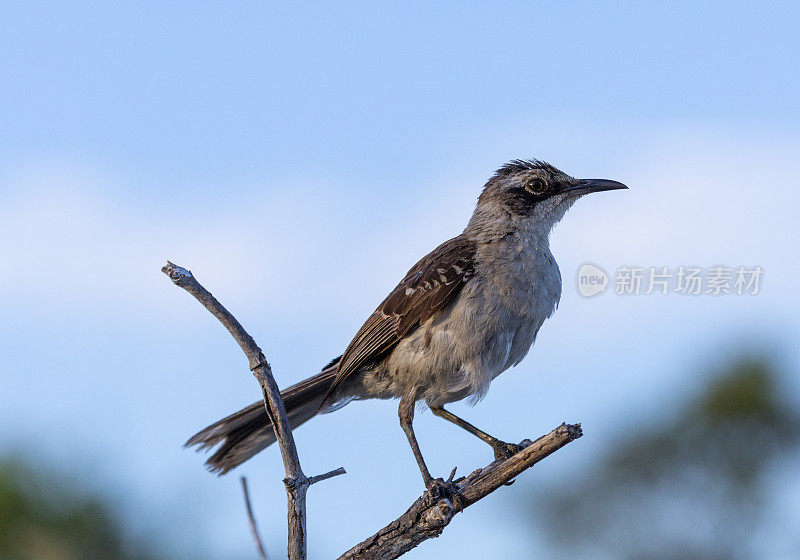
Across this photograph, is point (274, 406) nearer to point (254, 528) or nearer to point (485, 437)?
point (254, 528)

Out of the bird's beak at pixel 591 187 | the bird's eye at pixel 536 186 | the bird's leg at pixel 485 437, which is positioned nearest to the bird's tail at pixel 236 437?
the bird's leg at pixel 485 437

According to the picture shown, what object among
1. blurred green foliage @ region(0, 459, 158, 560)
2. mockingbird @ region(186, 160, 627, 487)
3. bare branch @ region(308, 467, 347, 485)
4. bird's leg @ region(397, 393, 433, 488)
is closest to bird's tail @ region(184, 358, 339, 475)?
mockingbird @ region(186, 160, 627, 487)

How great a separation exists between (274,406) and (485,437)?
2.83m

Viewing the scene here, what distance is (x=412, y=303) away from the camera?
7.15 meters

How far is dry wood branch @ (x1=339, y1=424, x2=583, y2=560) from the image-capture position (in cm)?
561

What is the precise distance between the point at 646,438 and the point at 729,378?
2.61m

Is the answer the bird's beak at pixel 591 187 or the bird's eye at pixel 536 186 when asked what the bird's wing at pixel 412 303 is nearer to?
the bird's eye at pixel 536 186

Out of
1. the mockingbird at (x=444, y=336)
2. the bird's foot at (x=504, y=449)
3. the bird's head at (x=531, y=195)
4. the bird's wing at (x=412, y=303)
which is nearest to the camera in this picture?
the mockingbird at (x=444, y=336)

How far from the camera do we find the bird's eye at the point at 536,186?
26.1 ft

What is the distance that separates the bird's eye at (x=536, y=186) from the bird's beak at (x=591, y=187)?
183 mm

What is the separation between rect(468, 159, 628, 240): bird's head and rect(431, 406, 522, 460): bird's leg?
5.13ft

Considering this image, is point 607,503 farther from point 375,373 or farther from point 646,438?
point 375,373

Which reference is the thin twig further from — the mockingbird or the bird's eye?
the bird's eye

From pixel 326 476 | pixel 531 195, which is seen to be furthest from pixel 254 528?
pixel 531 195
